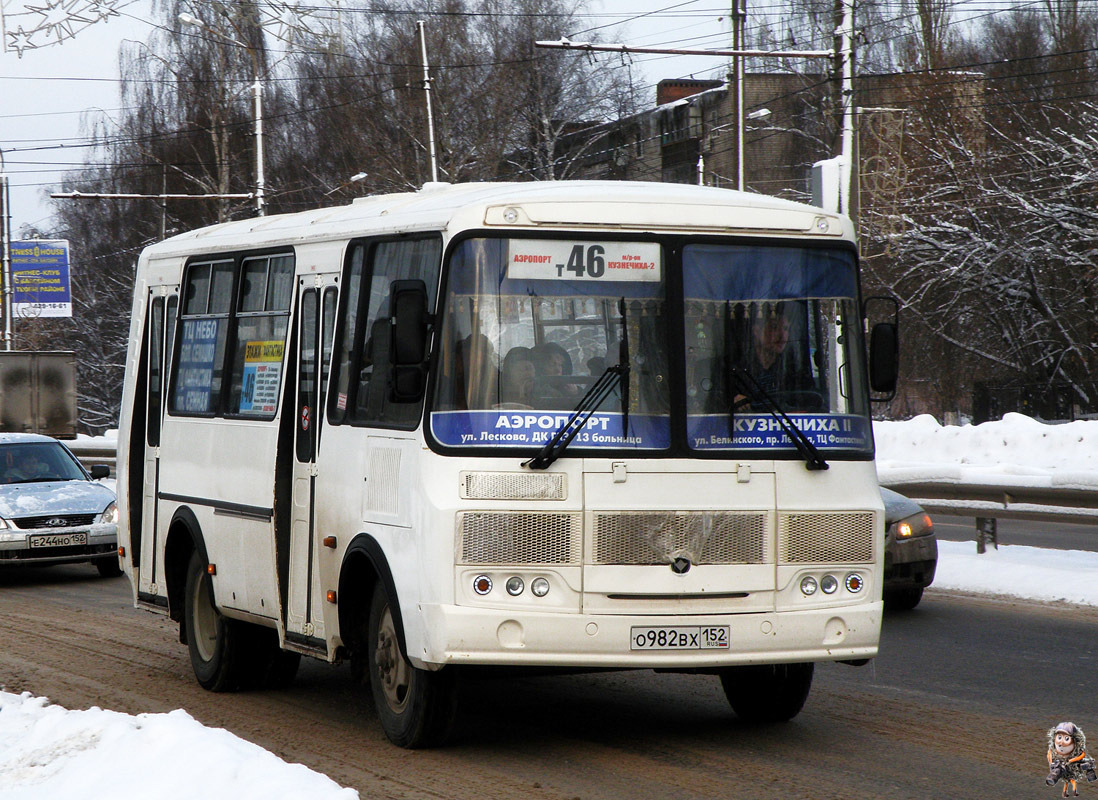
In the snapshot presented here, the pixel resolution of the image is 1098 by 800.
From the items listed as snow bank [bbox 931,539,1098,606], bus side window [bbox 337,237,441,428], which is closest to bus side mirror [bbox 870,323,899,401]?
bus side window [bbox 337,237,441,428]

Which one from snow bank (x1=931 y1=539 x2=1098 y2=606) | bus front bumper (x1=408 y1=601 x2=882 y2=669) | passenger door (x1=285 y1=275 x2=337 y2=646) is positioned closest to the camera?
bus front bumper (x1=408 y1=601 x2=882 y2=669)

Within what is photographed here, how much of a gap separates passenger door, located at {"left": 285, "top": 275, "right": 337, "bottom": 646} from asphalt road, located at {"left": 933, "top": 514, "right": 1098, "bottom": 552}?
11479 mm

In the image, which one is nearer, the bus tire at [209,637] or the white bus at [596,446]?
the white bus at [596,446]

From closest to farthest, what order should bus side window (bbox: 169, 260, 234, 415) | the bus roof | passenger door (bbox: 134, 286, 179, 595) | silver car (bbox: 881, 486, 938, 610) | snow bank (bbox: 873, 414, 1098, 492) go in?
the bus roof → bus side window (bbox: 169, 260, 234, 415) → passenger door (bbox: 134, 286, 179, 595) → silver car (bbox: 881, 486, 938, 610) → snow bank (bbox: 873, 414, 1098, 492)

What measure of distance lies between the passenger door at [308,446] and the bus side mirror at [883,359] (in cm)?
272

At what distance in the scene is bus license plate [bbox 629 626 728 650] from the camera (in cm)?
704

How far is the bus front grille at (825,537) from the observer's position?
24.0 feet

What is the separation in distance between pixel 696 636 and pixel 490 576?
94cm

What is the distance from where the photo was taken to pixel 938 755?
720 centimetres

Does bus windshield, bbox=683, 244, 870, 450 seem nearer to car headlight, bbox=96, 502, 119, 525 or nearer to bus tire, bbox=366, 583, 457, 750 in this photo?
bus tire, bbox=366, 583, 457, 750

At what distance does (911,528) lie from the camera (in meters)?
12.9

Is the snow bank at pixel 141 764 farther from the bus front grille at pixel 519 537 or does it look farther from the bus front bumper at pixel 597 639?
the bus front grille at pixel 519 537

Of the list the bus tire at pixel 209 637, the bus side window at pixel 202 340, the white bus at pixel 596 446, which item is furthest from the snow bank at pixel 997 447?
the white bus at pixel 596 446

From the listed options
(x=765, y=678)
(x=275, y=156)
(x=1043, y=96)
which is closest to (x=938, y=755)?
(x=765, y=678)
